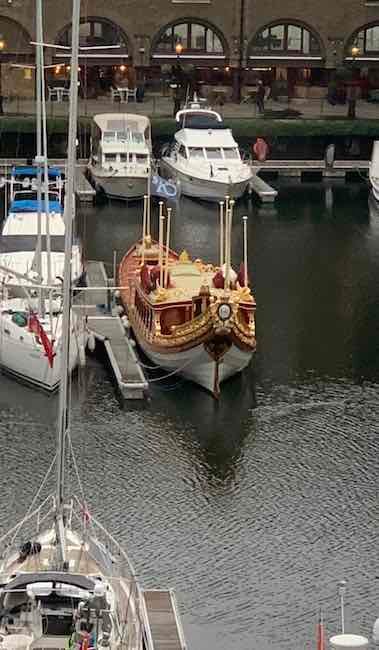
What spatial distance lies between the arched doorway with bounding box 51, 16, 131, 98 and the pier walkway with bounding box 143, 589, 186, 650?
Answer: 61019 millimetres

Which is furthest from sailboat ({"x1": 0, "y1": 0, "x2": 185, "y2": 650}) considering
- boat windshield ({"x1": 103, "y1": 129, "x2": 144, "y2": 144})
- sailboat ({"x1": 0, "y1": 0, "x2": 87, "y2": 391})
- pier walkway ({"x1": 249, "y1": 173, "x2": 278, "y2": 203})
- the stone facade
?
the stone facade

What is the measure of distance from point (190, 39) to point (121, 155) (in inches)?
650

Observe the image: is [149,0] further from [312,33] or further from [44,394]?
[44,394]

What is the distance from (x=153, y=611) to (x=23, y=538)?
4.49m

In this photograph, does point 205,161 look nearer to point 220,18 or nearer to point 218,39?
point 220,18

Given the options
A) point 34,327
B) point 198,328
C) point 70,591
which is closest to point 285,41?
point 198,328

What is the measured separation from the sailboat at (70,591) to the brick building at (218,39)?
61513 mm

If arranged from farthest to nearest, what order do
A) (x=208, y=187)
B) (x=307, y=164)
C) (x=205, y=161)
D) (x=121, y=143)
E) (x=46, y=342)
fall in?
(x=307, y=164), (x=121, y=143), (x=205, y=161), (x=208, y=187), (x=46, y=342)

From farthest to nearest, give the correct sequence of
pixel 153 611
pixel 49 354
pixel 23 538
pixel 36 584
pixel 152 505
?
pixel 49 354 → pixel 152 505 → pixel 23 538 → pixel 153 611 → pixel 36 584

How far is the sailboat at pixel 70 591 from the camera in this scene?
3036 centimetres

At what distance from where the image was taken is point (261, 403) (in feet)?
166

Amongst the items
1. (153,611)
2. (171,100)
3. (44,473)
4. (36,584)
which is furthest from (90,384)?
(171,100)

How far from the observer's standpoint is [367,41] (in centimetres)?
9881

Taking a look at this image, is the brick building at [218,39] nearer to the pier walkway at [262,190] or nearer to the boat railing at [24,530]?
the pier walkway at [262,190]
